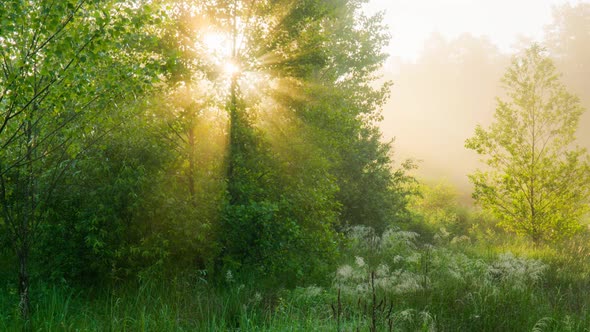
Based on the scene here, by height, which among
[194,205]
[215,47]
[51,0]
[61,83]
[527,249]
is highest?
[215,47]

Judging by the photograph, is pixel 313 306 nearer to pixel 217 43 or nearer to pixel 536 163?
pixel 217 43

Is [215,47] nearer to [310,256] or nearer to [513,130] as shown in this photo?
[310,256]

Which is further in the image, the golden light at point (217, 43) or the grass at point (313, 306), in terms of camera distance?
the golden light at point (217, 43)

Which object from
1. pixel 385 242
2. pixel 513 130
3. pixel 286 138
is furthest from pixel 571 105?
pixel 286 138

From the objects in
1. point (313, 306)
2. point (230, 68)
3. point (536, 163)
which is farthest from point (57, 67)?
point (536, 163)

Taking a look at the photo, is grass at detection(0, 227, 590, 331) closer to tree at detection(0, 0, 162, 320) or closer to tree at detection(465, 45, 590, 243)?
tree at detection(0, 0, 162, 320)

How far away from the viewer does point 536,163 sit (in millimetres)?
14586

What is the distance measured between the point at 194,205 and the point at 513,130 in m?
11.3

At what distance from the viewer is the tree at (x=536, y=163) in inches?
563

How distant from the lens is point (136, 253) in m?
7.43

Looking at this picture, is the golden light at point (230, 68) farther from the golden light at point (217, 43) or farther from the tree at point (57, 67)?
the tree at point (57, 67)

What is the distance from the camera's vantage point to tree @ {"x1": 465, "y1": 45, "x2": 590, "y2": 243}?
46.9 ft

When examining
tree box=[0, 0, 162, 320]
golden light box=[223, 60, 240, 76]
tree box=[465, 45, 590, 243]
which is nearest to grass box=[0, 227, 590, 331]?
tree box=[0, 0, 162, 320]

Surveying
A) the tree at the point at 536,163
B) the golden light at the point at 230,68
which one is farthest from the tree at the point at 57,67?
the tree at the point at 536,163
